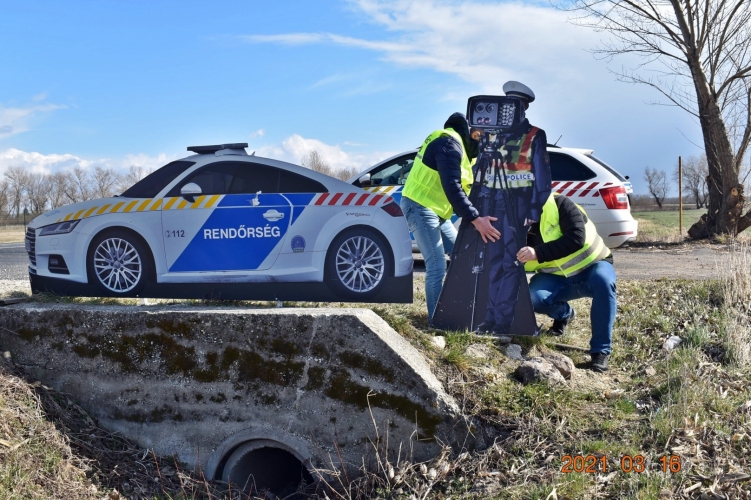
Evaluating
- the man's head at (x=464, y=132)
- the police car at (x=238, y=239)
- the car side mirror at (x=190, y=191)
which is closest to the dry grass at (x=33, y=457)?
the police car at (x=238, y=239)

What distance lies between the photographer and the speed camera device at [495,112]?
19.0ft

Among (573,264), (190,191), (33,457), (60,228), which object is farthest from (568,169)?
(33,457)

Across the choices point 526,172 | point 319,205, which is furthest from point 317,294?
point 526,172

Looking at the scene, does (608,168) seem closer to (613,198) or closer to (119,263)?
(613,198)

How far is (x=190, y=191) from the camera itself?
5891mm

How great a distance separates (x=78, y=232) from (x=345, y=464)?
3.11 metres

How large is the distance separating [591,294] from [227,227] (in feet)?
10.8

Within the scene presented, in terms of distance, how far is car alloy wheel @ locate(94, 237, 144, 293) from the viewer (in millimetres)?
5980

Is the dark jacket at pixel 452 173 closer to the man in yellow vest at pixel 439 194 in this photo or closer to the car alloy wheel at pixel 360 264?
the man in yellow vest at pixel 439 194

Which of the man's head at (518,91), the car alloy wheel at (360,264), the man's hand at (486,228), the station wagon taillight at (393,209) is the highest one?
the man's head at (518,91)

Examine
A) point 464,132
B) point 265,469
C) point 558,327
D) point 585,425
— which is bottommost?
point 265,469

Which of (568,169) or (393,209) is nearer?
(393,209)

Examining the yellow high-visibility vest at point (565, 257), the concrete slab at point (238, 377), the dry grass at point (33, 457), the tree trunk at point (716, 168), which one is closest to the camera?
the dry grass at point (33, 457)
